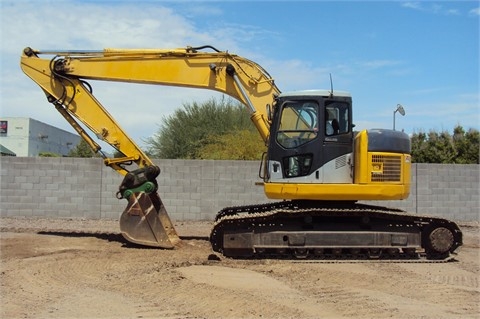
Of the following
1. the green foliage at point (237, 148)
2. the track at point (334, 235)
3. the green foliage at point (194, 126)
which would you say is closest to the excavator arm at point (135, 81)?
the track at point (334, 235)

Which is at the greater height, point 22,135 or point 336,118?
point 22,135

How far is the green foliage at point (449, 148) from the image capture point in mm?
25438

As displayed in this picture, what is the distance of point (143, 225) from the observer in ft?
31.3

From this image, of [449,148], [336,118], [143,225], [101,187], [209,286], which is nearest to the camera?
[209,286]

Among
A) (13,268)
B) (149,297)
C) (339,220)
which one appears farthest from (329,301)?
(13,268)

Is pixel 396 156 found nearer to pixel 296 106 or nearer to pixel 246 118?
pixel 296 106

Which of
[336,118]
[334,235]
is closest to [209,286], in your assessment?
[334,235]

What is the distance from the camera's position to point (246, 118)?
87.2ft

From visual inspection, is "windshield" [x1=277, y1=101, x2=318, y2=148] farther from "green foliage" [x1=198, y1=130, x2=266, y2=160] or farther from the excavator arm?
"green foliage" [x1=198, y1=130, x2=266, y2=160]

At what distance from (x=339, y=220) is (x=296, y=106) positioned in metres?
2.05

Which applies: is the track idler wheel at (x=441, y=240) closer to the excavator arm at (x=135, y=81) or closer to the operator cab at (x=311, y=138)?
the operator cab at (x=311, y=138)

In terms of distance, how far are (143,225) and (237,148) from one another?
11599 millimetres

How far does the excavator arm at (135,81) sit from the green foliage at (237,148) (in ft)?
31.9

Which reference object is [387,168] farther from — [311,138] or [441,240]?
[441,240]
